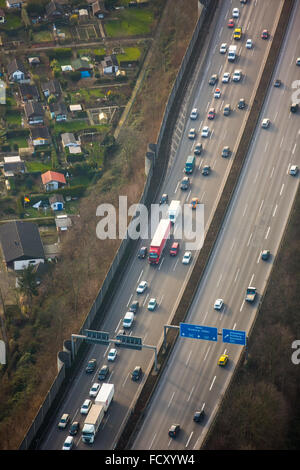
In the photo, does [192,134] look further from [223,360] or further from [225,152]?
[223,360]

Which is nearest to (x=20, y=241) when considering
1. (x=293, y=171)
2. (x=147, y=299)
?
(x=147, y=299)

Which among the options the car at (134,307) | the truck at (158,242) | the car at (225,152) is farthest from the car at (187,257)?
the car at (225,152)

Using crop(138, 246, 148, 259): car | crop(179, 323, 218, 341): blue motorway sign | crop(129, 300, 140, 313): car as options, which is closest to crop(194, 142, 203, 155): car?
crop(138, 246, 148, 259): car

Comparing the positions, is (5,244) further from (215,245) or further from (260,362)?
(260,362)

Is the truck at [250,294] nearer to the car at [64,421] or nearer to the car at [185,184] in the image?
the car at [185,184]

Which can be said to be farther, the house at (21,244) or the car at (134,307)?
the house at (21,244)

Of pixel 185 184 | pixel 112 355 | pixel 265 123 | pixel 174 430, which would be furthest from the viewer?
pixel 265 123

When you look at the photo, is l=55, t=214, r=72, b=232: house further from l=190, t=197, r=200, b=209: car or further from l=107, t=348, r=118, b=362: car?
l=107, t=348, r=118, b=362: car
